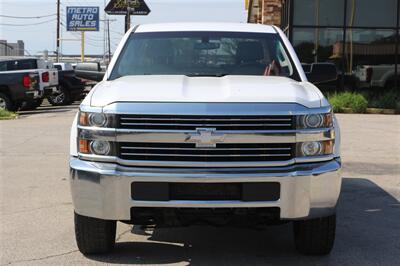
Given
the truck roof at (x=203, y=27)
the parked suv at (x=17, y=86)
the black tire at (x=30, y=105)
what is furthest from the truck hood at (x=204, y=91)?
the black tire at (x=30, y=105)

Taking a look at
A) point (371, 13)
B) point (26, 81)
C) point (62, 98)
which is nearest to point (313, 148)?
point (371, 13)

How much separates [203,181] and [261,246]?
1285mm

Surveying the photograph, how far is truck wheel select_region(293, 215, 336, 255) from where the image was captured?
4.52 metres

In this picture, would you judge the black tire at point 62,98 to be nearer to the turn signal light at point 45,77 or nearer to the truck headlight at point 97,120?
the turn signal light at point 45,77

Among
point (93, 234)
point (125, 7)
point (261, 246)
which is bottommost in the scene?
point (261, 246)

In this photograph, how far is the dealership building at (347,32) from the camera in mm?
18797

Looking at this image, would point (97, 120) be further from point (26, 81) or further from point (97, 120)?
point (26, 81)

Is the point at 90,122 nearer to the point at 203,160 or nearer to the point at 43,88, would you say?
the point at 203,160

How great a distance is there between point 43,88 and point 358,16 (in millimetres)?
10533

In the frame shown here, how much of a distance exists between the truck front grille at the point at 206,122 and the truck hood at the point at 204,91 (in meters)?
0.14

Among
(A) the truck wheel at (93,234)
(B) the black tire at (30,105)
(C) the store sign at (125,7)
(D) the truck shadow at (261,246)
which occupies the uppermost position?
(C) the store sign at (125,7)

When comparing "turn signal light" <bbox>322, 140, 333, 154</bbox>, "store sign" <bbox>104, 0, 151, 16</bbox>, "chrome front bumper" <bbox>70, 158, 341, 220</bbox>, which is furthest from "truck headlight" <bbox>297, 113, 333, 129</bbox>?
"store sign" <bbox>104, 0, 151, 16</bbox>

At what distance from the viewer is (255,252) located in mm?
4902

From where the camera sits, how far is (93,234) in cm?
456
